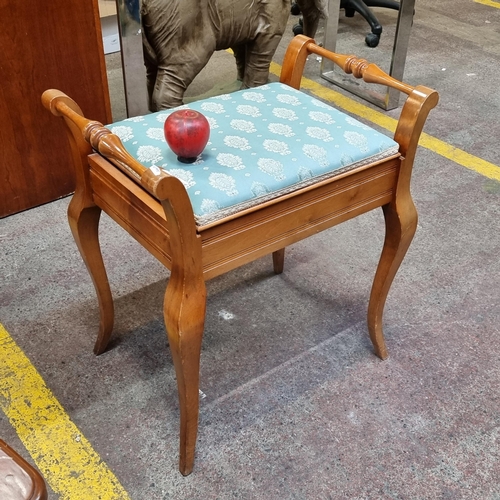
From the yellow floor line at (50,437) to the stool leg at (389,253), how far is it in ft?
2.44

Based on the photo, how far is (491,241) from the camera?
218cm

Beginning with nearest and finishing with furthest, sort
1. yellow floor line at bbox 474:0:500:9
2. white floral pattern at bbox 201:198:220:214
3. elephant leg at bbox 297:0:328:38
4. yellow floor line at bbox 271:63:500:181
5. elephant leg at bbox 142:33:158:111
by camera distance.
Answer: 1. white floral pattern at bbox 201:198:220:214
2. elephant leg at bbox 142:33:158:111
3. yellow floor line at bbox 271:63:500:181
4. elephant leg at bbox 297:0:328:38
5. yellow floor line at bbox 474:0:500:9

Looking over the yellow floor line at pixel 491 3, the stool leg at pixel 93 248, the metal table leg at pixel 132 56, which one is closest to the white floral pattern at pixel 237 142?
the stool leg at pixel 93 248

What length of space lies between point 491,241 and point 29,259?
60.4 inches

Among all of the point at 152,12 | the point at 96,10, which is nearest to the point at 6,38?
the point at 96,10

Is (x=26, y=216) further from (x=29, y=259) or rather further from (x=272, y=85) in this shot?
(x=272, y=85)

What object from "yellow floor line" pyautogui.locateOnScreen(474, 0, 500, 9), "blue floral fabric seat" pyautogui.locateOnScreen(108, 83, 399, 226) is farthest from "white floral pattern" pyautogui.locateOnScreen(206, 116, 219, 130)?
"yellow floor line" pyautogui.locateOnScreen(474, 0, 500, 9)

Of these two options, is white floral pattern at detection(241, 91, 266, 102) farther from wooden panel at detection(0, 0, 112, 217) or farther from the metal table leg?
the metal table leg

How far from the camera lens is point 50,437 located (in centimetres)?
148

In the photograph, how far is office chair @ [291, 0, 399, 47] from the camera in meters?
3.71

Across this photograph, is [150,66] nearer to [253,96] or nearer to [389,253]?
[253,96]

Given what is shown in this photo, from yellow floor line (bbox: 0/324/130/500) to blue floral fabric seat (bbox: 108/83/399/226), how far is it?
0.65 metres

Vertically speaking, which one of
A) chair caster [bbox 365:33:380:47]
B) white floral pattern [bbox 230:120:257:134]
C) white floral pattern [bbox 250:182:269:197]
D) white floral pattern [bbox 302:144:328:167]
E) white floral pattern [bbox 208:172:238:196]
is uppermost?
white floral pattern [bbox 230:120:257:134]

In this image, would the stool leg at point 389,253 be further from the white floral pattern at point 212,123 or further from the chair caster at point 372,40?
the chair caster at point 372,40
